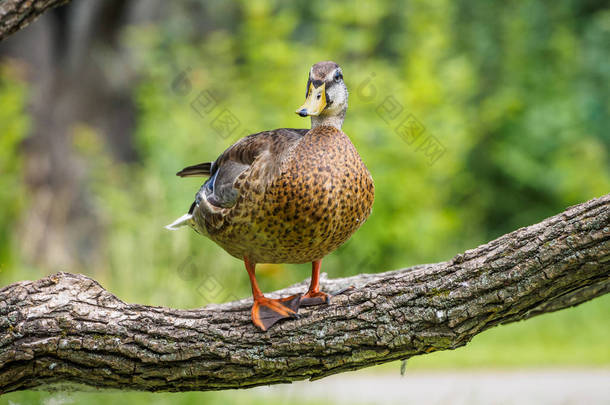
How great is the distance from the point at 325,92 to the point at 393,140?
4148 millimetres

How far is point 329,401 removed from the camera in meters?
4.53

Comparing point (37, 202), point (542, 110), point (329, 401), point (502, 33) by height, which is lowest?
point (329, 401)

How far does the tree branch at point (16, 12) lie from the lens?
274cm

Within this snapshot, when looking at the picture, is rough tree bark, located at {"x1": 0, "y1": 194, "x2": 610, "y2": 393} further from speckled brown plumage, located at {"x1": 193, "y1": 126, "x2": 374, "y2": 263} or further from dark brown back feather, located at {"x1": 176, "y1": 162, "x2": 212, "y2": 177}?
dark brown back feather, located at {"x1": 176, "y1": 162, "x2": 212, "y2": 177}

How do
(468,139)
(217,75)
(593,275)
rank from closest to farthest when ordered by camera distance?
1. (593,275)
2. (217,75)
3. (468,139)

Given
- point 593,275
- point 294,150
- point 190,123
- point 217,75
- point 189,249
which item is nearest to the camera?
point 593,275

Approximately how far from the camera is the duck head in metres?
2.51

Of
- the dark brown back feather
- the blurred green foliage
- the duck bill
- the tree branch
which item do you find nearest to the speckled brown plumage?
the duck bill

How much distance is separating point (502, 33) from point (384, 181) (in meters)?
3.44

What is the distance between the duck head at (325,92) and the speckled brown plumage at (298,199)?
0.27 feet

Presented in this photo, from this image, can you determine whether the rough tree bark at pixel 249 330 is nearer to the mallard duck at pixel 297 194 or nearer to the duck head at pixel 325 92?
the mallard duck at pixel 297 194

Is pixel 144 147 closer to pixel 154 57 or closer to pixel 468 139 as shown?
pixel 154 57

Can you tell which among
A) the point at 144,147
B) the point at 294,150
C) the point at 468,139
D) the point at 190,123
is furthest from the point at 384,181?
the point at 294,150

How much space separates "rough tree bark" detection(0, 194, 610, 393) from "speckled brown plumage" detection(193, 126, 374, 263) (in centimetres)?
26
